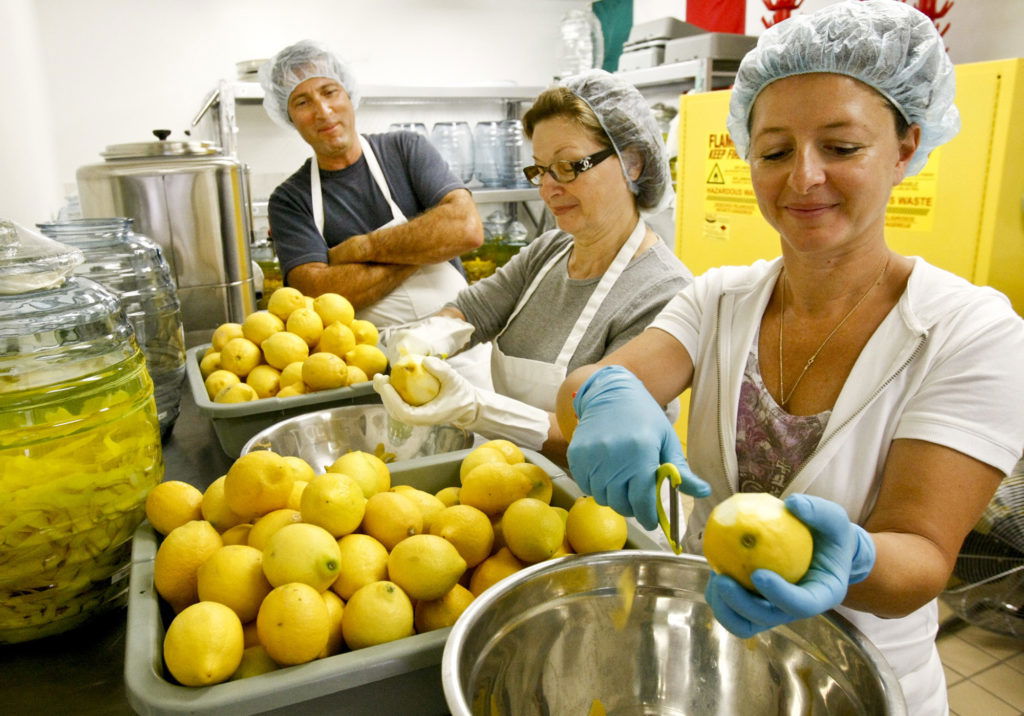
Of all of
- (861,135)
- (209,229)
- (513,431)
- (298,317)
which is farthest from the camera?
(209,229)

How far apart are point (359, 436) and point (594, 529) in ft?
2.65

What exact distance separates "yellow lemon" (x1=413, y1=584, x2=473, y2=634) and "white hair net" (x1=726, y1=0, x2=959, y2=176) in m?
0.89

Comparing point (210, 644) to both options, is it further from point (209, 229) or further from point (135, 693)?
point (209, 229)

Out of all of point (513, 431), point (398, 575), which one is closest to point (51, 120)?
point (513, 431)

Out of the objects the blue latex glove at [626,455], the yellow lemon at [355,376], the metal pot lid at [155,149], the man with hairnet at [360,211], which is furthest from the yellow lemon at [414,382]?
the metal pot lid at [155,149]

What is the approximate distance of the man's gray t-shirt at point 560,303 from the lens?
1.68 m

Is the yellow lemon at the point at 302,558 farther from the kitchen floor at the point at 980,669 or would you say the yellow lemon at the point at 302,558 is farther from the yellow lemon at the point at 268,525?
the kitchen floor at the point at 980,669

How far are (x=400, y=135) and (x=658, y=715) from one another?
7.91 feet

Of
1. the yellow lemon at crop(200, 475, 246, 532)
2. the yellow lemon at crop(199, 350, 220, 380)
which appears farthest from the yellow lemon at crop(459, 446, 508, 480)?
the yellow lemon at crop(199, 350, 220, 380)

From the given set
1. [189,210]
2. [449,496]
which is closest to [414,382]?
[449,496]

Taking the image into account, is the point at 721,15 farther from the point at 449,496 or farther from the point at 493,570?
the point at 493,570

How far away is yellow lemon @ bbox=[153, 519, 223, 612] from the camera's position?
87 centimetres

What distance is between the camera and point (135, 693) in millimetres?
690

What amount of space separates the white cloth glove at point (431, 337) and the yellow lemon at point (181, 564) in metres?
0.89
